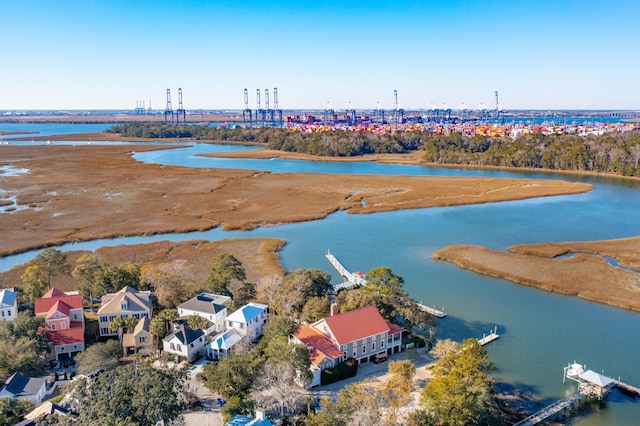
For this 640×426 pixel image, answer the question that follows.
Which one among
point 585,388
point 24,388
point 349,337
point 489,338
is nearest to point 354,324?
point 349,337

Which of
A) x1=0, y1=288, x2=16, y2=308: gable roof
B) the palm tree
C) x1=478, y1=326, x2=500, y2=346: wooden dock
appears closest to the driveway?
the palm tree

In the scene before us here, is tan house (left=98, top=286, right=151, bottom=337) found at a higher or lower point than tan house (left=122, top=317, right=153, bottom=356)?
higher

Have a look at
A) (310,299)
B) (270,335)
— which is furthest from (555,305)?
(270,335)

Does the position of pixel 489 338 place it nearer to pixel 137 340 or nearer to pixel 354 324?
pixel 354 324

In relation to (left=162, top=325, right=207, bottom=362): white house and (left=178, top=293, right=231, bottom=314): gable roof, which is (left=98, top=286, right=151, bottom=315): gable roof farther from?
(left=162, top=325, right=207, bottom=362): white house

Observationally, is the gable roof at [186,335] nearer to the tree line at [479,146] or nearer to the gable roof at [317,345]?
the gable roof at [317,345]
